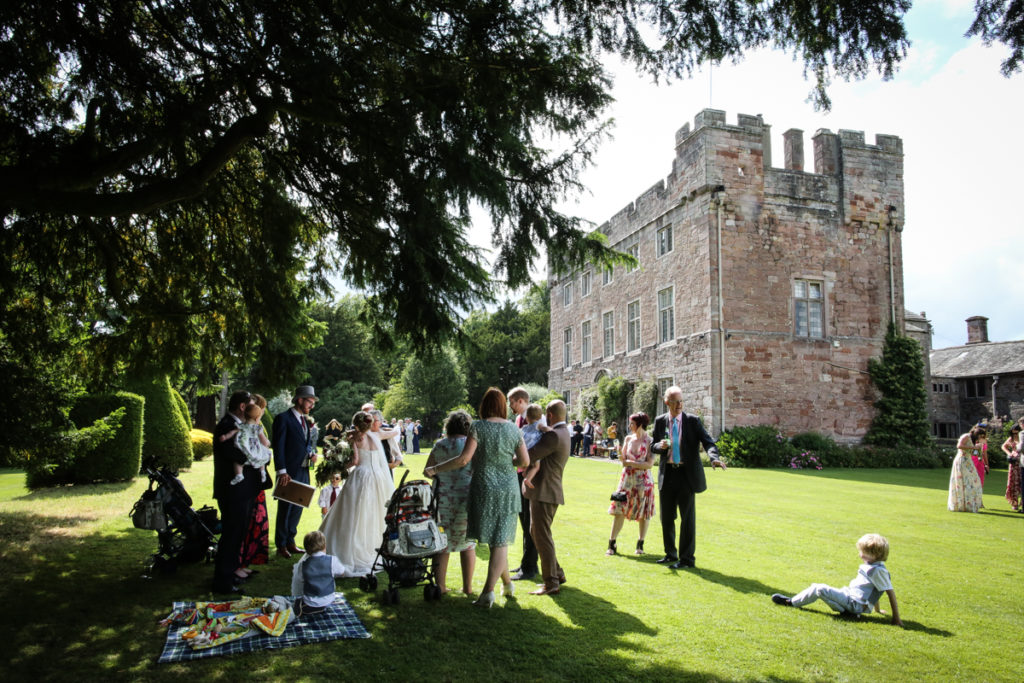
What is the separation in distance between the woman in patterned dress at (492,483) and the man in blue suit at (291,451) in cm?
218

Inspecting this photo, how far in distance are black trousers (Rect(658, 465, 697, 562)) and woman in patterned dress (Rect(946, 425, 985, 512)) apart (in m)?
7.06

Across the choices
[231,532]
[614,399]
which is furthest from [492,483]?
[614,399]

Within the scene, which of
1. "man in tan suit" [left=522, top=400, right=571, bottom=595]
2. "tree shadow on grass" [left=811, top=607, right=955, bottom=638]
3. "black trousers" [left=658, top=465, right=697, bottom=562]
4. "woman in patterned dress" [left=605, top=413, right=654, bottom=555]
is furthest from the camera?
"woman in patterned dress" [left=605, top=413, right=654, bottom=555]

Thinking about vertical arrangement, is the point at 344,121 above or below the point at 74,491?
above

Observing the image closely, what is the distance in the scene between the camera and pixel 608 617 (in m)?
5.10

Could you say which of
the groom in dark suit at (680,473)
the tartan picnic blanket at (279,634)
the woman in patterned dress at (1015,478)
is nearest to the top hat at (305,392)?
the tartan picnic blanket at (279,634)

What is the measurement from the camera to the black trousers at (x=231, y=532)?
5.63 metres

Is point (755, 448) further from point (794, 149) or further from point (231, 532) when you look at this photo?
point (231, 532)

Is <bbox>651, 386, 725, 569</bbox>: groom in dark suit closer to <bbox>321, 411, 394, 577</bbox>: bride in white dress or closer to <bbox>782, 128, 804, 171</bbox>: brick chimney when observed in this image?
<bbox>321, 411, 394, 577</bbox>: bride in white dress

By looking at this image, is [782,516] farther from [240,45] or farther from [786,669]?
[240,45]

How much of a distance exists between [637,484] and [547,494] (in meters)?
2.27

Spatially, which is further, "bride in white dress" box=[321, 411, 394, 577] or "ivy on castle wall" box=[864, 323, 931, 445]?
"ivy on castle wall" box=[864, 323, 931, 445]

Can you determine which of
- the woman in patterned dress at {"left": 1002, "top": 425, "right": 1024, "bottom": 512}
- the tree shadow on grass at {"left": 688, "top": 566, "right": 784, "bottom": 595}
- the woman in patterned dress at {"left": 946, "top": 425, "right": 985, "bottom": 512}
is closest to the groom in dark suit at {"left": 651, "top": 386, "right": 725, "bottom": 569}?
the tree shadow on grass at {"left": 688, "top": 566, "right": 784, "bottom": 595}

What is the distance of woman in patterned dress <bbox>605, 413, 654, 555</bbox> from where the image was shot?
7.54 meters
